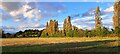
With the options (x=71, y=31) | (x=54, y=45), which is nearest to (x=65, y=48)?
(x=54, y=45)

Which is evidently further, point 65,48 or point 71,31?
point 71,31

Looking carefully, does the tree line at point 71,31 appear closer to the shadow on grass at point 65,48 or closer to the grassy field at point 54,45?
the grassy field at point 54,45

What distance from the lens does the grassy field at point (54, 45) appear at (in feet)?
21.7

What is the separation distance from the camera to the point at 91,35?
8.64 meters

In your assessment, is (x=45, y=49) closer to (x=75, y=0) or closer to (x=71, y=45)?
(x=71, y=45)

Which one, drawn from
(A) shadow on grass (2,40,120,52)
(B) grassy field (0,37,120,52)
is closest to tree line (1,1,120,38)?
(B) grassy field (0,37,120,52)

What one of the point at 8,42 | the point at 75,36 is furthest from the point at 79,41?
the point at 8,42

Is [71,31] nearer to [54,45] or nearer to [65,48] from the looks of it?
[54,45]

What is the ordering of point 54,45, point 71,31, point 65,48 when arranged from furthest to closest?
1. point 71,31
2. point 54,45
3. point 65,48

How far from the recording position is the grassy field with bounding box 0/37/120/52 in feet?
21.7

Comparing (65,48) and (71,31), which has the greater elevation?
(71,31)

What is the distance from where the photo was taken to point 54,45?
279 inches

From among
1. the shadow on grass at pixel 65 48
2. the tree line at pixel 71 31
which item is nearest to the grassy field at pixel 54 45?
the shadow on grass at pixel 65 48

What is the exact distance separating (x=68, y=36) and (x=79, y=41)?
0.79 metres
